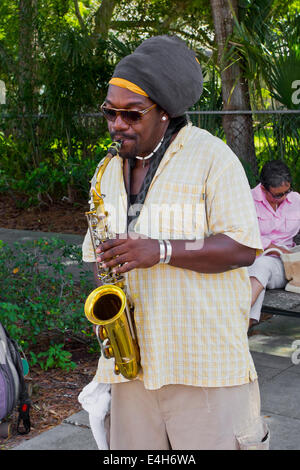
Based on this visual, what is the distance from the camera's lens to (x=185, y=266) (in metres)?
1.97

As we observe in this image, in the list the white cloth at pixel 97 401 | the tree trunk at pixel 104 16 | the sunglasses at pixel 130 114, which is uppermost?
the tree trunk at pixel 104 16

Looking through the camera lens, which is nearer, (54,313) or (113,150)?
(113,150)

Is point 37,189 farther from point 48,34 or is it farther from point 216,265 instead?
point 216,265

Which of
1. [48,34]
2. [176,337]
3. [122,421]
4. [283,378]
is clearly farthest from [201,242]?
[48,34]

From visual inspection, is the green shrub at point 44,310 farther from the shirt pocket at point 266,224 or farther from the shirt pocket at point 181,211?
the shirt pocket at point 181,211

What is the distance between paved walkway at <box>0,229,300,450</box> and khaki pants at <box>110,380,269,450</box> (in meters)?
1.55

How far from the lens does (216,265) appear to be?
1.97 meters

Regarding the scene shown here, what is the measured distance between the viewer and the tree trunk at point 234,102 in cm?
762

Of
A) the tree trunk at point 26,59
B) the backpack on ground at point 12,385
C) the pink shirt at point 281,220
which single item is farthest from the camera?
the tree trunk at point 26,59

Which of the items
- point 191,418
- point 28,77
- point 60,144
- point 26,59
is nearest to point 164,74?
point 191,418

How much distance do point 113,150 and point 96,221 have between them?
0.80 feet

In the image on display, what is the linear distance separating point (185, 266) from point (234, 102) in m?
5.94

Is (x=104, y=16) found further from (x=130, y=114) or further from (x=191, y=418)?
(x=191, y=418)

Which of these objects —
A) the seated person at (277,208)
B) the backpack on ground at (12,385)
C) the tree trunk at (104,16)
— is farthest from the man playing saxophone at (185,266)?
the tree trunk at (104,16)
